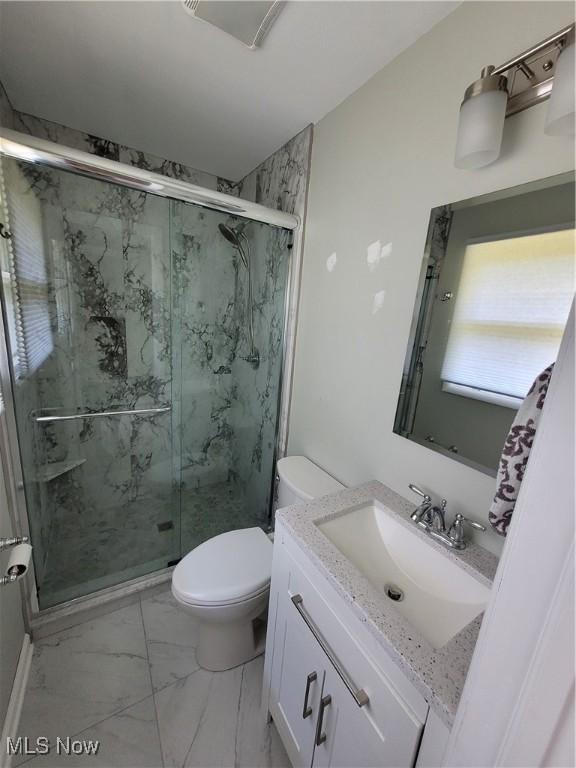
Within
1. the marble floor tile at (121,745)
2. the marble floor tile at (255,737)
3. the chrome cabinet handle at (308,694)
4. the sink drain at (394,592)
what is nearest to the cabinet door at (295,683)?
the chrome cabinet handle at (308,694)

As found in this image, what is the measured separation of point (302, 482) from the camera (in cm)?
148

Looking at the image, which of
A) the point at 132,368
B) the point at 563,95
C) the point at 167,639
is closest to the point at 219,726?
the point at 167,639

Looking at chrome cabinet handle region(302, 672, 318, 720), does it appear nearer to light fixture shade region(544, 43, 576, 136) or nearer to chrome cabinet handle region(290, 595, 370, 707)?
chrome cabinet handle region(290, 595, 370, 707)

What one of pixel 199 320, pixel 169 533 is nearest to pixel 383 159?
pixel 199 320

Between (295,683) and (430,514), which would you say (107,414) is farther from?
(430,514)

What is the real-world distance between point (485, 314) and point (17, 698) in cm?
214

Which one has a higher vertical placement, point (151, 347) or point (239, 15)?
point (239, 15)

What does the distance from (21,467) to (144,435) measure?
71 centimetres

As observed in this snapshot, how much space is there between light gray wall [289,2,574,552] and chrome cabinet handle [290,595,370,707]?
532 mm

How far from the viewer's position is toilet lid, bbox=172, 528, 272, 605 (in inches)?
48.0

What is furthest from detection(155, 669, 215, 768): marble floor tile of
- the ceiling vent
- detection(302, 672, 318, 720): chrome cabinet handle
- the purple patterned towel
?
the ceiling vent

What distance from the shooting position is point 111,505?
1942mm

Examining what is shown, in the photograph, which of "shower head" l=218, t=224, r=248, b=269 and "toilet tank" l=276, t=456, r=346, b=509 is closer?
"toilet tank" l=276, t=456, r=346, b=509

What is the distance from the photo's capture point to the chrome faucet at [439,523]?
0.93 meters
